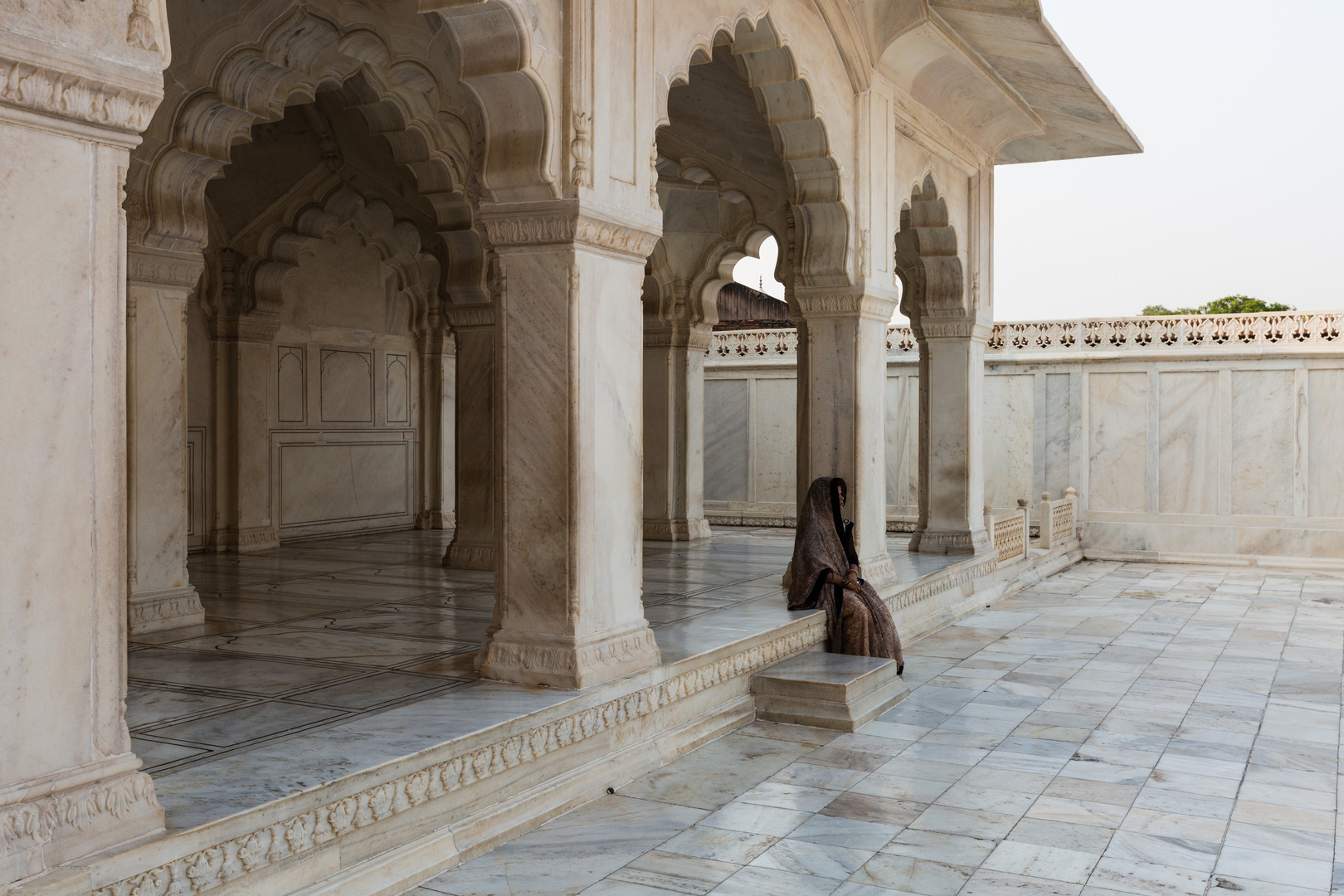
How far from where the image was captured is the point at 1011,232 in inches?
1542

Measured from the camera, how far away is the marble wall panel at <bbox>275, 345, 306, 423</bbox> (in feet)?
36.3

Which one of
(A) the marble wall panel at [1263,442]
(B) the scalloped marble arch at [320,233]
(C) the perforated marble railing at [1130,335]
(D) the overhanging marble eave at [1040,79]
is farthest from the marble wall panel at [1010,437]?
(B) the scalloped marble arch at [320,233]

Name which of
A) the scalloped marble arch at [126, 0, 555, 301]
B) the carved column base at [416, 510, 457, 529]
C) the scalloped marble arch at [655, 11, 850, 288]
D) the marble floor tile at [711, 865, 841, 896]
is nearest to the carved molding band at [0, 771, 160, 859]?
the marble floor tile at [711, 865, 841, 896]

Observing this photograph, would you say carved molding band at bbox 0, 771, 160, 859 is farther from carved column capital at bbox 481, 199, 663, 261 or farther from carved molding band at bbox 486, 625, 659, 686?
carved column capital at bbox 481, 199, 663, 261

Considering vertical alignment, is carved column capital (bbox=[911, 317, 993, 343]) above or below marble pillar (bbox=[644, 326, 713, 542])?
above

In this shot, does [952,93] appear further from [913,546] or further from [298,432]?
[298,432]

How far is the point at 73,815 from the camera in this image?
2.79m

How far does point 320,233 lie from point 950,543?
6.56 metres

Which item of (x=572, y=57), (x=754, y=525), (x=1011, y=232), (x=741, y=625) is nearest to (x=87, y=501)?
(x=572, y=57)

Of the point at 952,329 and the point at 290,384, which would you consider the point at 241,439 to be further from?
the point at 952,329

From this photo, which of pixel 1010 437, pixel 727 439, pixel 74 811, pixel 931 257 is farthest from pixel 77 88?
pixel 1010 437

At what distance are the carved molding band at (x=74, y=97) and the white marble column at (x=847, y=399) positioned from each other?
5760 millimetres

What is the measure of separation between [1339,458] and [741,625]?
10.7 meters

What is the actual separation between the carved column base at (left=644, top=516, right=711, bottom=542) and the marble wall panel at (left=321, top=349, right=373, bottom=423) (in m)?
3.22
